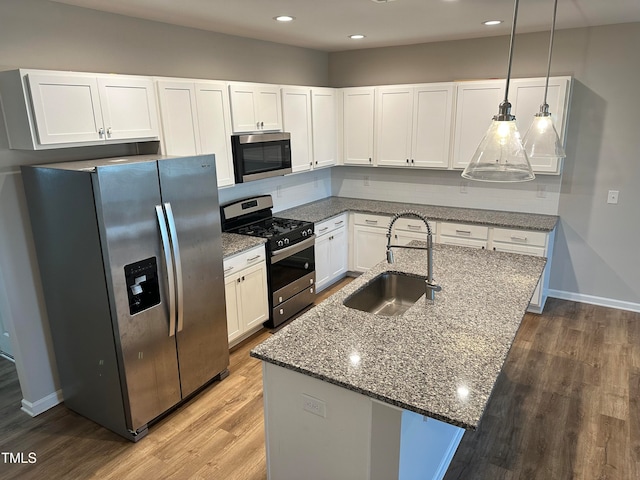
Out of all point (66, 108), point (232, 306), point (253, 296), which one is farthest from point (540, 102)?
point (66, 108)

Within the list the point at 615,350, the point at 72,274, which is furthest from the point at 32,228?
the point at 615,350

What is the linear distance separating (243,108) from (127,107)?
1123 millimetres

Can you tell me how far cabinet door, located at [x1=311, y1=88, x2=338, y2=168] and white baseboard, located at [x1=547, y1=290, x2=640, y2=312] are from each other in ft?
9.44

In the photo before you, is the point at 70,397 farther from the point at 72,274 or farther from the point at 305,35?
the point at 305,35

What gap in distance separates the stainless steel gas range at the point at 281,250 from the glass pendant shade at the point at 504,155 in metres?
2.15

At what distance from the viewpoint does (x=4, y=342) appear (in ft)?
12.2

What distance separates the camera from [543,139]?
2832mm

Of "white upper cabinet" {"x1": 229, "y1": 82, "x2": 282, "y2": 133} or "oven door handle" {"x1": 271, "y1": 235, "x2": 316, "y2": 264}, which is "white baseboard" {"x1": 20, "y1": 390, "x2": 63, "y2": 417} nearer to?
"oven door handle" {"x1": 271, "y1": 235, "x2": 316, "y2": 264}

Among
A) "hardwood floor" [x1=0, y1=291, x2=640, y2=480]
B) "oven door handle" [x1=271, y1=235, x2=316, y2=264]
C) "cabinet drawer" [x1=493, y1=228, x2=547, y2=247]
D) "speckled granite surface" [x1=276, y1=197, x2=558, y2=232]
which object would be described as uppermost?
"speckled granite surface" [x1=276, y1=197, x2=558, y2=232]

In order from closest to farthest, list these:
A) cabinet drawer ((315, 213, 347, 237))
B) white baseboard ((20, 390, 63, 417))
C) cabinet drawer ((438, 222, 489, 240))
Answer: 1. white baseboard ((20, 390, 63, 417))
2. cabinet drawer ((438, 222, 489, 240))
3. cabinet drawer ((315, 213, 347, 237))

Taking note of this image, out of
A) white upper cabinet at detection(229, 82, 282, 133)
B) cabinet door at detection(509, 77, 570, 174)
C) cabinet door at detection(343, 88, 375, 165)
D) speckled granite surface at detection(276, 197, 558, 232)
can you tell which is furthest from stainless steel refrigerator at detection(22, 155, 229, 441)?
cabinet door at detection(509, 77, 570, 174)

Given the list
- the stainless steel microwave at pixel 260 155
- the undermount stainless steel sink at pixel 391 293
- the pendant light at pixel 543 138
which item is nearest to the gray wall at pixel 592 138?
the pendant light at pixel 543 138

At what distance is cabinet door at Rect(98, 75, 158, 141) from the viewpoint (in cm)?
273

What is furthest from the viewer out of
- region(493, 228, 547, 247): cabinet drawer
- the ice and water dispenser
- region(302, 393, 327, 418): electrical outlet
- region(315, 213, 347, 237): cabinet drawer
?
region(315, 213, 347, 237): cabinet drawer
